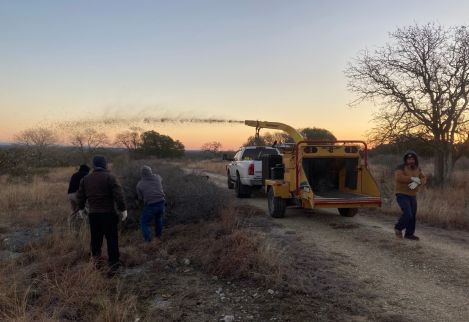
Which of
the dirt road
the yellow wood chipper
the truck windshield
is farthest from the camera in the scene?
the truck windshield

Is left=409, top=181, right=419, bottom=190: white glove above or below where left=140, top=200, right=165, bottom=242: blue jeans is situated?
above

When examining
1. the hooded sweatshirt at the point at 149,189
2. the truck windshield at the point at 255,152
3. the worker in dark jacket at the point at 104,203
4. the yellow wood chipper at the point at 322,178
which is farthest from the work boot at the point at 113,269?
the truck windshield at the point at 255,152

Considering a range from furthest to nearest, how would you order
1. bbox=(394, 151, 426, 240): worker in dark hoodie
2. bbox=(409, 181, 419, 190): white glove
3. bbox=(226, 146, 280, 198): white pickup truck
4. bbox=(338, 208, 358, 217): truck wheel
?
bbox=(226, 146, 280, 198): white pickup truck, bbox=(338, 208, 358, 217): truck wheel, bbox=(394, 151, 426, 240): worker in dark hoodie, bbox=(409, 181, 419, 190): white glove

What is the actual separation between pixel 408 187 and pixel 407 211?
1.58 ft

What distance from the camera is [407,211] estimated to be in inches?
364

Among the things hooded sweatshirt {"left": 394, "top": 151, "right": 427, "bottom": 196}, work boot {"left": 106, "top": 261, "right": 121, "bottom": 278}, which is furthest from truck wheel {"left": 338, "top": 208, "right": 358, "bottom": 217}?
work boot {"left": 106, "top": 261, "right": 121, "bottom": 278}

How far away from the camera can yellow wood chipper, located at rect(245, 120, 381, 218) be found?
35.8ft

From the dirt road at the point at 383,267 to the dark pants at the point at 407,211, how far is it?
0.32m

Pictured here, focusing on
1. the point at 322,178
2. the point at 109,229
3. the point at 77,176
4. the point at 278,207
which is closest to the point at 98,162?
the point at 109,229

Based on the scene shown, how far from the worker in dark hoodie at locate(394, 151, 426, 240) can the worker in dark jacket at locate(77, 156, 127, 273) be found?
5446 millimetres

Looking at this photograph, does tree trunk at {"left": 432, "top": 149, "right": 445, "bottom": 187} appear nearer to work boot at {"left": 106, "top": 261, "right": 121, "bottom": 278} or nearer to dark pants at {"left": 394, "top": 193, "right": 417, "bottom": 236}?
dark pants at {"left": 394, "top": 193, "right": 417, "bottom": 236}

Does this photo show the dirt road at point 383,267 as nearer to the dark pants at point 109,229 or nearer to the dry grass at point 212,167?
the dark pants at point 109,229

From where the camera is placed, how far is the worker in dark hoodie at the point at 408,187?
363 inches

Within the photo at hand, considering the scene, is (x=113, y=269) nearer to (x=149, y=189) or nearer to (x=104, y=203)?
(x=104, y=203)
